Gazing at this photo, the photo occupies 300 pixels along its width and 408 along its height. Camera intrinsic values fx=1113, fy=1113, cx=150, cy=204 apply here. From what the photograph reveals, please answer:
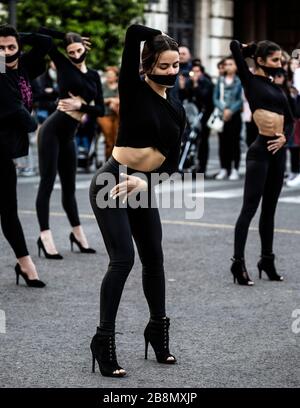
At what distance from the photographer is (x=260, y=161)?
853 centimetres

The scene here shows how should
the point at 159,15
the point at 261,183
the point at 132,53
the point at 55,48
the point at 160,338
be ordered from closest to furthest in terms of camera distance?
the point at 132,53
the point at 160,338
the point at 261,183
the point at 55,48
the point at 159,15

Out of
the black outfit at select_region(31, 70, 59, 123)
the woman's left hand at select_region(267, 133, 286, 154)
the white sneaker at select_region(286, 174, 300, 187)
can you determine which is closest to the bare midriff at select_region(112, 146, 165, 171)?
the woman's left hand at select_region(267, 133, 286, 154)

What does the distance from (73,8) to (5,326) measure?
17371mm

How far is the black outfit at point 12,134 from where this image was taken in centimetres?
802

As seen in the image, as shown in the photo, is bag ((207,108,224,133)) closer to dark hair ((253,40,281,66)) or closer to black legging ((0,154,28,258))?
dark hair ((253,40,281,66))

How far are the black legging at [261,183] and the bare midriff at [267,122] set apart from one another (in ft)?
0.17

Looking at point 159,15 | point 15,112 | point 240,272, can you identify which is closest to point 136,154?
point 15,112

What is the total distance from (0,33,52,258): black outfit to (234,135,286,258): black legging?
5.56 ft

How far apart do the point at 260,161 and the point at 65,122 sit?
203 centimetres

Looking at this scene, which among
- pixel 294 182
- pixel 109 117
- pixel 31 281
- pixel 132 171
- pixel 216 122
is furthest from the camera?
pixel 109 117

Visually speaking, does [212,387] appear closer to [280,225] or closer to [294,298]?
[294,298]

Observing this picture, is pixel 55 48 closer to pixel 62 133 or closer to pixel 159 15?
pixel 62 133

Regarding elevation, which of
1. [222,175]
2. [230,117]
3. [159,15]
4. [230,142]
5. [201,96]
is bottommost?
[222,175]

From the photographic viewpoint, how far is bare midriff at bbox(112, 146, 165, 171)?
5820 millimetres
